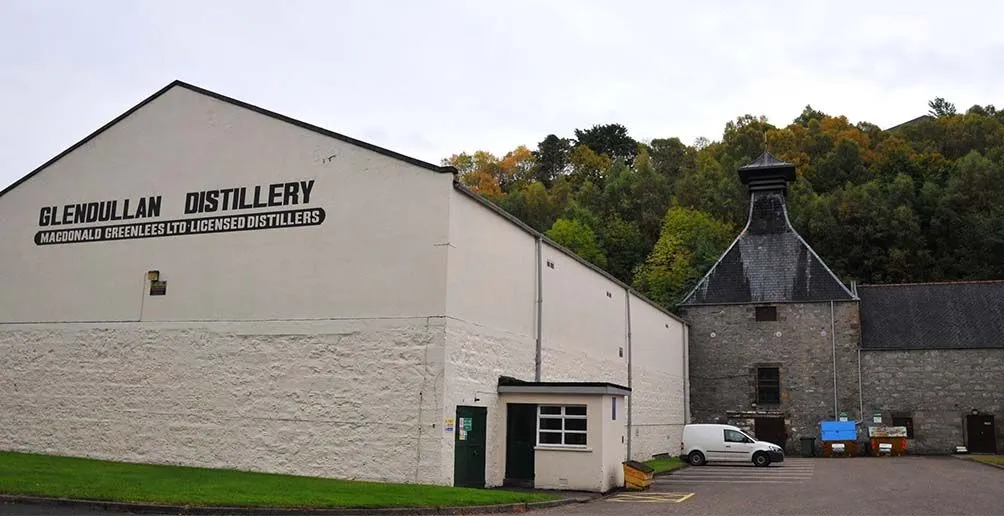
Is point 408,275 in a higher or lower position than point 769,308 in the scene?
lower

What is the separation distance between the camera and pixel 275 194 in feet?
66.7

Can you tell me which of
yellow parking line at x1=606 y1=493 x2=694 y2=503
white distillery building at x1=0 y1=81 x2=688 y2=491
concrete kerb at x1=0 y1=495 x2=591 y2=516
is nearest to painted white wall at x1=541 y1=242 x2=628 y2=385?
white distillery building at x1=0 y1=81 x2=688 y2=491

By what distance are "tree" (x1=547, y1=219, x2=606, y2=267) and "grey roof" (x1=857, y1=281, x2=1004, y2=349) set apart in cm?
2546

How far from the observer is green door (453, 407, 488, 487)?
18109 mm

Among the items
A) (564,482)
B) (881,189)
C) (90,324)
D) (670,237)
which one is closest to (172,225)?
(90,324)

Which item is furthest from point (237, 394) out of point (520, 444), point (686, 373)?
point (686, 373)

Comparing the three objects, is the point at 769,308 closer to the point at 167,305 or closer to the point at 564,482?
the point at 564,482

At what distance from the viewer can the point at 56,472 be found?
1692 centimetres

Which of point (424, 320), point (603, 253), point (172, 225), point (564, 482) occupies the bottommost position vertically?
point (564, 482)

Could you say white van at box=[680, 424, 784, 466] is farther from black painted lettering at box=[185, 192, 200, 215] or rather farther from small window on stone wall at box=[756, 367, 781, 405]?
black painted lettering at box=[185, 192, 200, 215]

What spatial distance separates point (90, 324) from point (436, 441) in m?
10.3

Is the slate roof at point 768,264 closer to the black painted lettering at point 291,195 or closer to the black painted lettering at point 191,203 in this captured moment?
the black painted lettering at point 291,195

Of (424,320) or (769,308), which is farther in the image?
(769,308)

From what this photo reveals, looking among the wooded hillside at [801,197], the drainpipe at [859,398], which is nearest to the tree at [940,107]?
the wooded hillside at [801,197]
